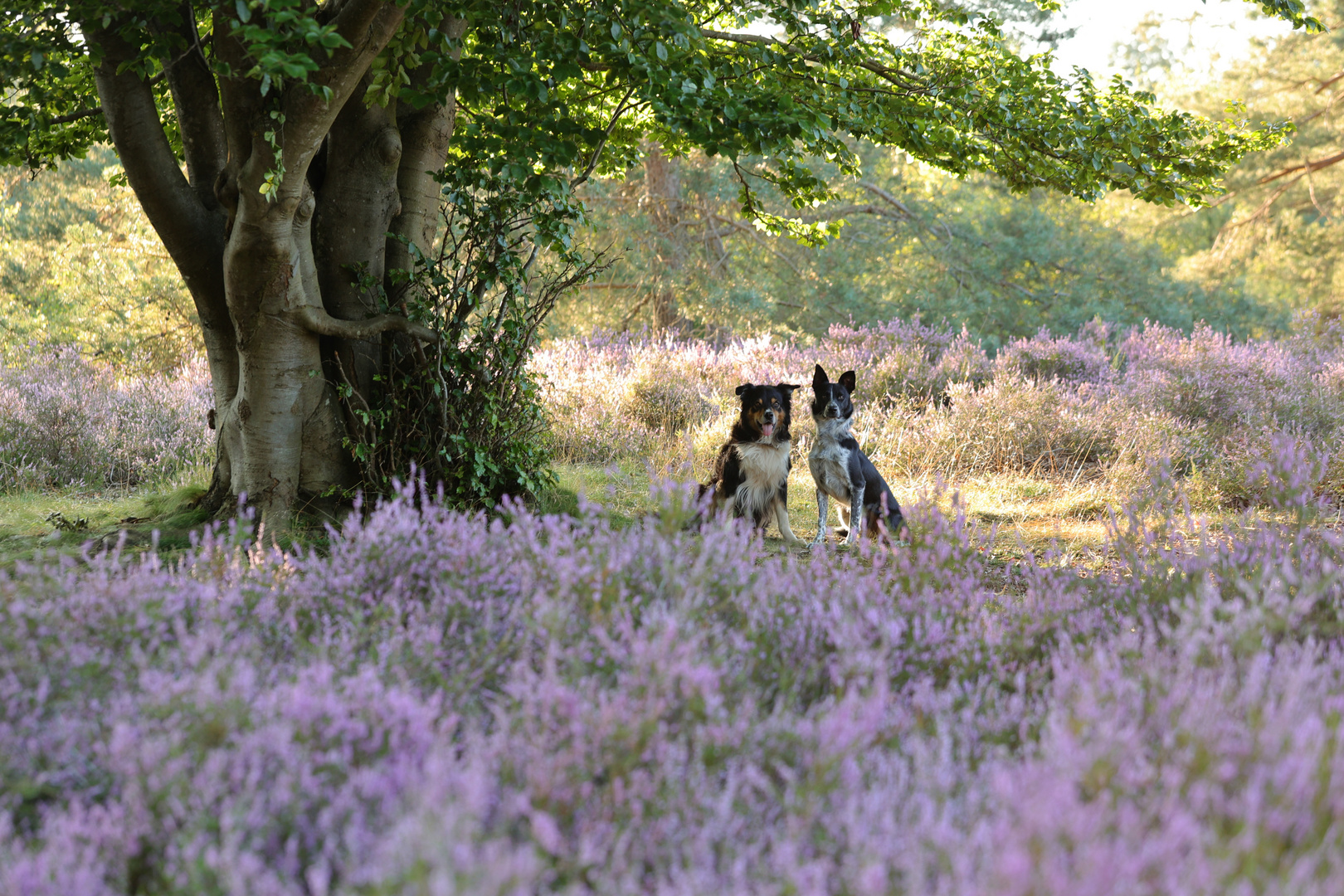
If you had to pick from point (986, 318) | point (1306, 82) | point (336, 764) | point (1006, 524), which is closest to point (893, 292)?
point (986, 318)

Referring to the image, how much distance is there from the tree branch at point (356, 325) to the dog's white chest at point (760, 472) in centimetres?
227

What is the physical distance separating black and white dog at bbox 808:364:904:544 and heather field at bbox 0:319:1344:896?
6.50 ft

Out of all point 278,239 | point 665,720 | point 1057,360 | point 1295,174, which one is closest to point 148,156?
point 278,239

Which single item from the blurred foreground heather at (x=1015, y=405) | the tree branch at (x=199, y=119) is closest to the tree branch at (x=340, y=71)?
the tree branch at (x=199, y=119)

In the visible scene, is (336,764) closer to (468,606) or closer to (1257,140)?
(468,606)

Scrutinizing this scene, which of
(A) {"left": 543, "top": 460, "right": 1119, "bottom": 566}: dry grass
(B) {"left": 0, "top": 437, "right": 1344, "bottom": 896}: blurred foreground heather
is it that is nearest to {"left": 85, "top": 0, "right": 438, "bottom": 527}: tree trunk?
(A) {"left": 543, "top": 460, "right": 1119, "bottom": 566}: dry grass

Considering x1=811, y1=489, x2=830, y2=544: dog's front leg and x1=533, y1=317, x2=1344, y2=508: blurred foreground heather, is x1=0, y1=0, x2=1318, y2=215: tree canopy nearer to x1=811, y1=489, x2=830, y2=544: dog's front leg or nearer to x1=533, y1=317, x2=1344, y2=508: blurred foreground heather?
Answer: x1=811, y1=489, x2=830, y2=544: dog's front leg

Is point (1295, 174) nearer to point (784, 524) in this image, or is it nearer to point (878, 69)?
point (878, 69)

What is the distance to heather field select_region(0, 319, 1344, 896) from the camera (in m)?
1.54

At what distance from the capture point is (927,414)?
380 inches

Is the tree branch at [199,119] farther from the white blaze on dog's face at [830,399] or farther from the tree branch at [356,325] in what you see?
the white blaze on dog's face at [830,399]

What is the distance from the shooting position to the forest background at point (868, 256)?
1532 cm

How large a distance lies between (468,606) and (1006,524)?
5344 mm

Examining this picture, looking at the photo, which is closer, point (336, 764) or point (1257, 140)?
point (336, 764)
